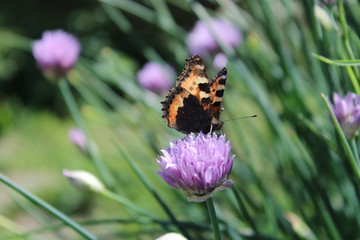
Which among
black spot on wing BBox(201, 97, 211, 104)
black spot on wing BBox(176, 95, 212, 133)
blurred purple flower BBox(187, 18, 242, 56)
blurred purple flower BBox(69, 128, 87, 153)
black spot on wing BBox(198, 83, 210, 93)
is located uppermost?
A: blurred purple flower BBox(187, 18, 242, 56)

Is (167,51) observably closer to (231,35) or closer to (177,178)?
(231,35)

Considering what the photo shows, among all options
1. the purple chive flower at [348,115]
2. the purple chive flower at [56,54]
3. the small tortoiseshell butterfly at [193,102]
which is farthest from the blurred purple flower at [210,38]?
the purple chive flower at [348,115]

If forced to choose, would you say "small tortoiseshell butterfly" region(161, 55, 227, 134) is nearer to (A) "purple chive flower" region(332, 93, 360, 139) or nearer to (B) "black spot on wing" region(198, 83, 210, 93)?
(B) "black spot on wing" region(198, 83, 210, 93)

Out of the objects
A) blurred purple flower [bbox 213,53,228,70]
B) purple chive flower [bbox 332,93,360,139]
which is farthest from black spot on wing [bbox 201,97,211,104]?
blurred purple flower [bbox 213,53,228,70]

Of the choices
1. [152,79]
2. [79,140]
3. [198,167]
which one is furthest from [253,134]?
[198,167]

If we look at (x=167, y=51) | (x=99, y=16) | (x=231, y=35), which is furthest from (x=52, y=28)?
(x=231, y=35)
